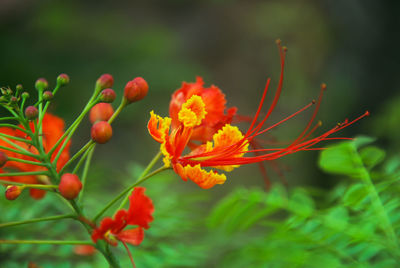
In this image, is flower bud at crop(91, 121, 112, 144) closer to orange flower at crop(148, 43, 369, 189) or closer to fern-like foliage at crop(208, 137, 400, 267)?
orange flower at crop(148, 43, 369, 189)

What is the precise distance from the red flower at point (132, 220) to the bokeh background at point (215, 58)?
1321mm

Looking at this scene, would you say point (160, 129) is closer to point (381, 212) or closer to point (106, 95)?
point (106, 95)

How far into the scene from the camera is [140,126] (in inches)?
317

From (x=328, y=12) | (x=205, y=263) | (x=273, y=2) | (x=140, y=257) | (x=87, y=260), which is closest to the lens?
(x=140, y=257)

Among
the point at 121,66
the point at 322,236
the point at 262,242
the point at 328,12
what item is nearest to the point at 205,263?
the point at 262,242

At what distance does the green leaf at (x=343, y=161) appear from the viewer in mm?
1818

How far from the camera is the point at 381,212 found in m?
1.62

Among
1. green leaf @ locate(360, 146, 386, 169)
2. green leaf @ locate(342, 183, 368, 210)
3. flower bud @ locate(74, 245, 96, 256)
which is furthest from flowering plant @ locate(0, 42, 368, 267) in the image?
flower bud @ locate(74, 245, 96, 256)

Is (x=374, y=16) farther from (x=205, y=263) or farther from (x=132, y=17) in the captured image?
(x=132, y=17)

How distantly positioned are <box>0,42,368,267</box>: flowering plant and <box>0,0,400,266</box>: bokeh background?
3.67 ft

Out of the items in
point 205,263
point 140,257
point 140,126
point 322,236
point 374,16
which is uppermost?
point 374,16

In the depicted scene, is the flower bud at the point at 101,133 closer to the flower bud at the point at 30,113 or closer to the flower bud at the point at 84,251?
the flower bud at the point at 30,113

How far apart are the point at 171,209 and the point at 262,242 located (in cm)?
58

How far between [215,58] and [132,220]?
8453 mm
